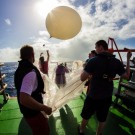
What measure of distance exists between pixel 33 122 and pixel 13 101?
4.47 m

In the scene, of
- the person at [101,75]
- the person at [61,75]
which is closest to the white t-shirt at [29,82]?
the person at [101,75]

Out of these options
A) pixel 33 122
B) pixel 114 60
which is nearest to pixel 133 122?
pixel 114 60

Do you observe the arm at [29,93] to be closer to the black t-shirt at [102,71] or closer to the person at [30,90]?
the person at [30,90]

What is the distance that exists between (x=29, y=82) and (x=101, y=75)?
65.6 inches

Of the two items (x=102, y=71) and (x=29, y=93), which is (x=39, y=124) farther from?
(x=102, y=71)

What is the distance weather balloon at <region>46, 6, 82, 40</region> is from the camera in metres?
5.08

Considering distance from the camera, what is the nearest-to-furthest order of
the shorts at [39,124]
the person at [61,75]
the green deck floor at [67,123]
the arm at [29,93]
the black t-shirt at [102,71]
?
the arm at [29,93]
the shorts at [39,124]
the black t-shirt at [102,71]
the green deck floor at [67,123]
the person at [61,75]

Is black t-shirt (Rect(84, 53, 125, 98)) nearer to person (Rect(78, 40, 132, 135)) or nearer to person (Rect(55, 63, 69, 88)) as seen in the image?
person (Rect(78, 40, 132, 135))

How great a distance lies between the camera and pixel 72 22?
5.24m

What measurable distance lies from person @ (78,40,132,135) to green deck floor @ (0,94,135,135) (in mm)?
1103

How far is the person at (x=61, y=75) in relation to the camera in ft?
23.9

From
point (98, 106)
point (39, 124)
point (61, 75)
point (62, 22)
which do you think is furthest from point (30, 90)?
point (61, 75)

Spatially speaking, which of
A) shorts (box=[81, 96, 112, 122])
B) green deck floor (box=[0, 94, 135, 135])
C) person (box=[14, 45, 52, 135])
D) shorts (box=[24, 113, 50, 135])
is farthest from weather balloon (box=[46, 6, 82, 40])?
shorts (box=[24, 113, 50, 135])

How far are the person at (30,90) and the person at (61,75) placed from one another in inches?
174
